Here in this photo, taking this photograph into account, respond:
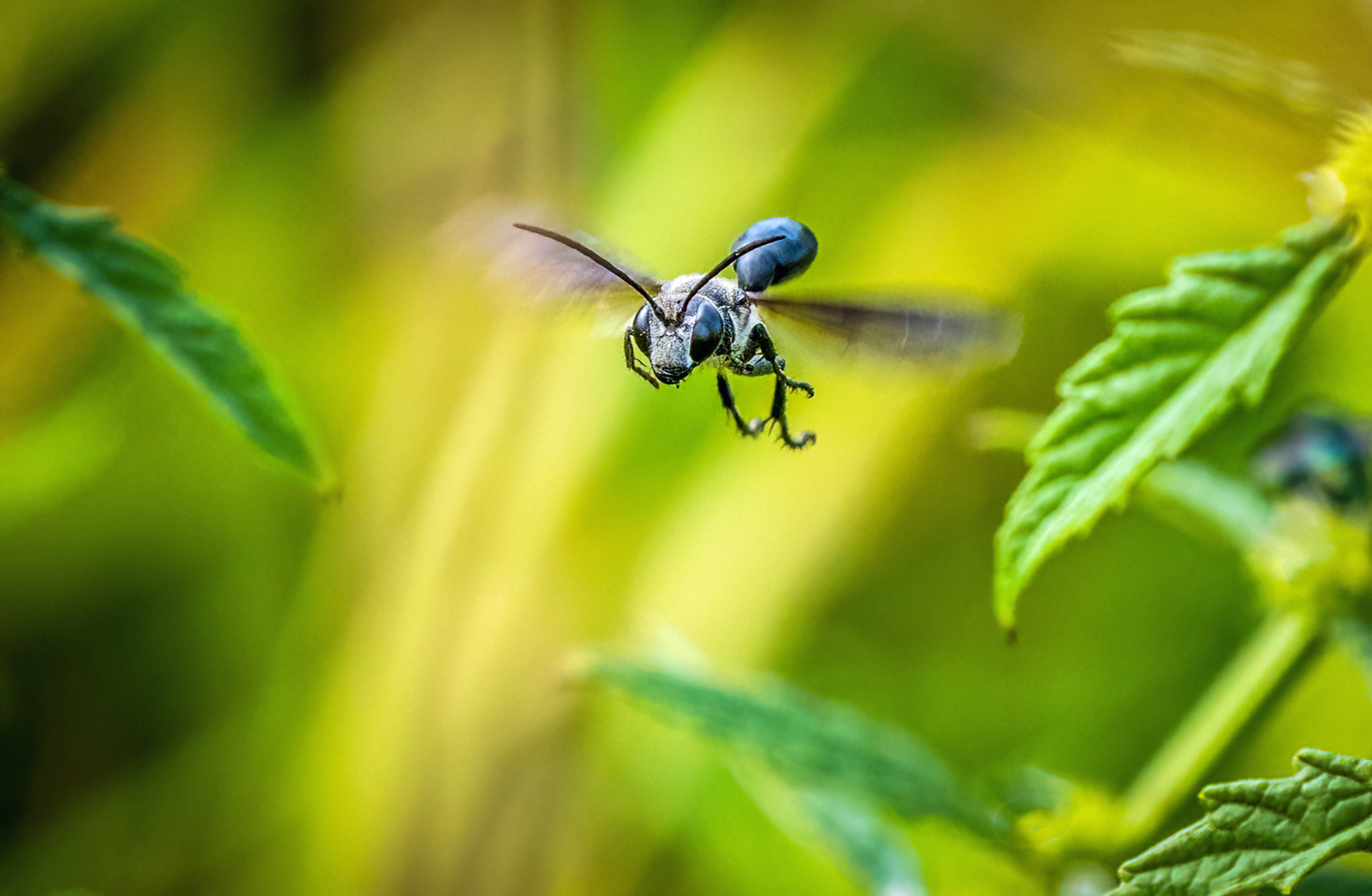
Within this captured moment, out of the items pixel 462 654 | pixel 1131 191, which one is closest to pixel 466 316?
pixel 462 654

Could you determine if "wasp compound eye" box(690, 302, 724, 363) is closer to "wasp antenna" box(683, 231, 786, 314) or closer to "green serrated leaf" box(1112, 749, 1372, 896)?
"wasp antenna" box(683, 231, 786, 314)

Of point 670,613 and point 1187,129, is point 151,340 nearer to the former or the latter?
point 670,613

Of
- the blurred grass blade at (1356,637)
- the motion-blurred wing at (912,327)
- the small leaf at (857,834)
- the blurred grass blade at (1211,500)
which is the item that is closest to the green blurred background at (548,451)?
the small leaf at (857,834)

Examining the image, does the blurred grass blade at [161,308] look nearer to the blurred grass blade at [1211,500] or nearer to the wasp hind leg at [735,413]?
the wasp hind leg at [735,413]

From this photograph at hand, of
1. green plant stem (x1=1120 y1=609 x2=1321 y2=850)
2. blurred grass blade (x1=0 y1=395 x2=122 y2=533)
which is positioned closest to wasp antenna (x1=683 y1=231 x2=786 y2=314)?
green plant stem (x1=1120 y1=609 x2=1321 y2=850)

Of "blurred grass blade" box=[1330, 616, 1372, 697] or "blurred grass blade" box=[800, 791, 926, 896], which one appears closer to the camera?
"blurred grass blade" box=[1330, 616, 1372, 697]

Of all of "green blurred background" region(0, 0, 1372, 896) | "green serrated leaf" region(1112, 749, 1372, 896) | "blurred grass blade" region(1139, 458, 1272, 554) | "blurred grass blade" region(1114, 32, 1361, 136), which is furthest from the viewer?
"green blurred background" region(0, 0, 1372, 896)

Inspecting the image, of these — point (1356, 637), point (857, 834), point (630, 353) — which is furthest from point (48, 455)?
point (1356, 637)

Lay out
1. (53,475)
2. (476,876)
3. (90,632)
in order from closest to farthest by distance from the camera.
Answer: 1. (53,475)
2. (90,632)
3. (476,876)
